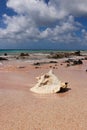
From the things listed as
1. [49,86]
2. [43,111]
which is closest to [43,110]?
[43,111]

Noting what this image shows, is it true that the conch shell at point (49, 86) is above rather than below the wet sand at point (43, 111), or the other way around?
above

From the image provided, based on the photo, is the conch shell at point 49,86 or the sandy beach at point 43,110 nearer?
the sandy beach at point 43,110

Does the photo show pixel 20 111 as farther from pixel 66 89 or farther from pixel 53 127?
pixel 66 89

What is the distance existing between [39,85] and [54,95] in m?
0.99

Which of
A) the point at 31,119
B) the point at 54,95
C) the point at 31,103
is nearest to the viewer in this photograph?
the point at 31,119

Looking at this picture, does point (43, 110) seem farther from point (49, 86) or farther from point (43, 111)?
point (49, 86)

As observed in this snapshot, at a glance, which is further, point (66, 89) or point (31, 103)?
point (66, 89)

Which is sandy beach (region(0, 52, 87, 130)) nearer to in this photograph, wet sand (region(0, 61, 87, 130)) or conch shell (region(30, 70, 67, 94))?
wet sand (region(0, 61, 87, 130))

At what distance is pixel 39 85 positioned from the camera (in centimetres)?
761

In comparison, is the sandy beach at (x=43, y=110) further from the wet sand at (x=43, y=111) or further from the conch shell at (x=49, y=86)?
the conch shell at (x=49, y=86)

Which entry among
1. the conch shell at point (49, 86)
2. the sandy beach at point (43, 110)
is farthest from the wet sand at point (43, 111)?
the conch shell at point (49, 86)

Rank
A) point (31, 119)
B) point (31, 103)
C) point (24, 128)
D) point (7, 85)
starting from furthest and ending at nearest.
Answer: point (7, 85)
point (31, 103)
point (31, 119)
point (24, 128)

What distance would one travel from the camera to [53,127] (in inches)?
167

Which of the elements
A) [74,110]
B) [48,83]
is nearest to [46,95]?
[48,83]
